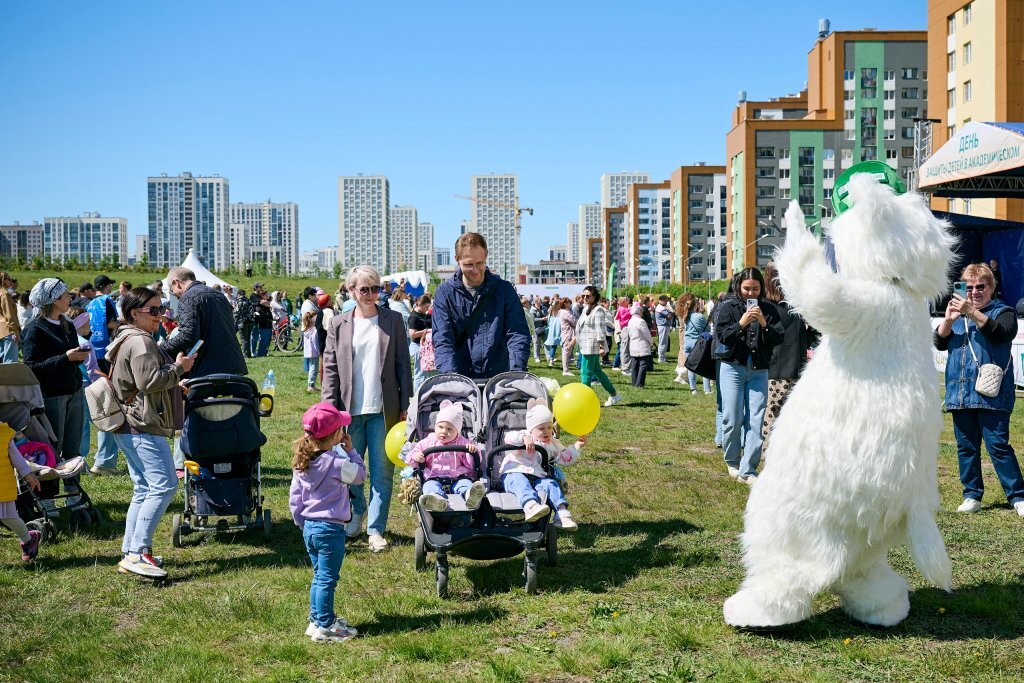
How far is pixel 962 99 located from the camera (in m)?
44.6

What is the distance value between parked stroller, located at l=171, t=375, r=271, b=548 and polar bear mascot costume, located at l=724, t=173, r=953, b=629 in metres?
4.14

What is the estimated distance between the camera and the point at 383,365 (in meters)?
6.94

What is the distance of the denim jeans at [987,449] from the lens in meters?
7.32

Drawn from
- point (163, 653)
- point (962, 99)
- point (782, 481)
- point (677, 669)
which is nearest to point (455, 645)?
point (677, 669)

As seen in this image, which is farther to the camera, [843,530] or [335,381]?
[335,381]

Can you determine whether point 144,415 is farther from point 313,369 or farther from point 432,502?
point 313,369

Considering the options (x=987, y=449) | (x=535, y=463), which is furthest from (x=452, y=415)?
(x=987, y=449)

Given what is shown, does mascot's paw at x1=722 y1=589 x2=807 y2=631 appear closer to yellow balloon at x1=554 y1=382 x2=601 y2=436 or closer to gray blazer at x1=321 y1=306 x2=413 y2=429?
yellow balloon at x1=554 y1=382 x2=601 y2=436

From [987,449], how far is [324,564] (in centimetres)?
571

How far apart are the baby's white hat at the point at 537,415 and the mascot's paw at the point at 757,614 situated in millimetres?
1912

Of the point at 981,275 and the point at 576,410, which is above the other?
the point at 981,275

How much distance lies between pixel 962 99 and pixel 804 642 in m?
47.4

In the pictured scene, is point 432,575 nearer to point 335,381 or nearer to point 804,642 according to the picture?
point 335,381

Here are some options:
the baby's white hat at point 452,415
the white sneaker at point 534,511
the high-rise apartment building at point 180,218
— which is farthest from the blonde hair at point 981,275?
the high-rise apartment building at point 180,218
